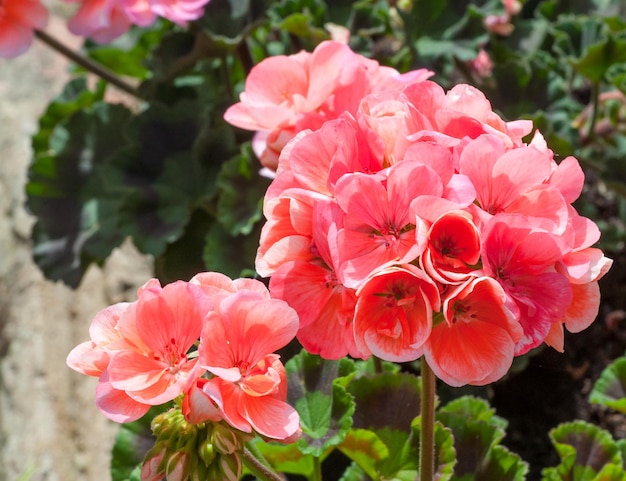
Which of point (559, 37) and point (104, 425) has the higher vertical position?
point (559, 37)

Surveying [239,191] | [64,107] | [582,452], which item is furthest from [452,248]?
[64,107]

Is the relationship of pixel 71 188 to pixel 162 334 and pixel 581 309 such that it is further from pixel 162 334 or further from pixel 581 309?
pixel 581 309

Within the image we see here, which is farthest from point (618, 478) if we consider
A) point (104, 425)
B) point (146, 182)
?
point (104, 425)

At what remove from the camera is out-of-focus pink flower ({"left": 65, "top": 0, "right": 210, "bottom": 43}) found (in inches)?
64.3

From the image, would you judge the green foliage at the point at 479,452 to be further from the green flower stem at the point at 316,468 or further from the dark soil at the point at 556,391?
the dark soil at the point at 556,391

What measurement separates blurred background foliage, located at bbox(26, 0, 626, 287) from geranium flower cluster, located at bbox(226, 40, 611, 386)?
802mm

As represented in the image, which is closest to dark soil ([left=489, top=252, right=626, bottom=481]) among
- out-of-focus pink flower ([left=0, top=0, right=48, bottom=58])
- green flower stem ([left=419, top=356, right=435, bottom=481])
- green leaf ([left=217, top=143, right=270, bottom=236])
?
green leaf ([left=217, top=143, right=270, bottom=236])

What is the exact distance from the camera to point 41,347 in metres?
2.20

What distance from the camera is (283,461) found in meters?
1.15

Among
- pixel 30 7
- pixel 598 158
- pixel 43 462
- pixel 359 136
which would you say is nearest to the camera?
pixel 359 136

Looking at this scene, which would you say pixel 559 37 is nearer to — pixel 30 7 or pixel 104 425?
pixel 30 7

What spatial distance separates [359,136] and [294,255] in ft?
0.42

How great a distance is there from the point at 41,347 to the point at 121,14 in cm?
92

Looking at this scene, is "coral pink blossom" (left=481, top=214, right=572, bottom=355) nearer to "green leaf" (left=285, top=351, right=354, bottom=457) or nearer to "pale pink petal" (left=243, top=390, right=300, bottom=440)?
"pale pink petal" (left=243, top=390, right=300, bottom=440)
